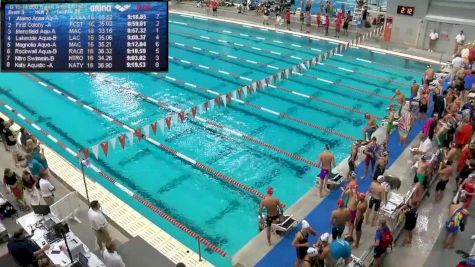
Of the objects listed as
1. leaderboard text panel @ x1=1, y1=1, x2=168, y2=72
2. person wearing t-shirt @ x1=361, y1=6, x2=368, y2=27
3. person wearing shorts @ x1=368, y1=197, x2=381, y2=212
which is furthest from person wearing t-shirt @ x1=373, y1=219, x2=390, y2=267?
person wearing t-shirt @ x1=361, y1=6, x2=368, y2=27

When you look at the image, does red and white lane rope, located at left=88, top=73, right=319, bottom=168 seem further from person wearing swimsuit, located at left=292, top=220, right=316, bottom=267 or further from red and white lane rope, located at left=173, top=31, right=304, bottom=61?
red and white lane rope, located at left=173, top=31, right=304, bottom=61

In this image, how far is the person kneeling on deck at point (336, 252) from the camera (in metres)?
6.38

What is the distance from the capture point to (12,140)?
1021 cm

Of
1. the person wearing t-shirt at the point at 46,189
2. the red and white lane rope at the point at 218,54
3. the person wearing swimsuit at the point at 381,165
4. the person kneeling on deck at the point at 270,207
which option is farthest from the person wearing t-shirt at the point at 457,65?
the person wearing t-shirt at the point at 46,189

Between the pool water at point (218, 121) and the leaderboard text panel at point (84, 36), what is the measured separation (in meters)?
4.29

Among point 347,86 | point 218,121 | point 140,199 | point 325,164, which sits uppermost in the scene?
point 347,86

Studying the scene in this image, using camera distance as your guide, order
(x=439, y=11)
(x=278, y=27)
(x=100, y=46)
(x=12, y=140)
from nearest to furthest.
A: (x=100, y=46)
(x=12, y=140)
(x=439, y=11)
(x=278, y=27)

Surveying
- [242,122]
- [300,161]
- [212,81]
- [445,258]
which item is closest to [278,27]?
[212,81]

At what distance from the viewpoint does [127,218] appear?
8.68 meters

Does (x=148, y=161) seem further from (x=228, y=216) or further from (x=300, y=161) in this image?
(x=300, y=161)

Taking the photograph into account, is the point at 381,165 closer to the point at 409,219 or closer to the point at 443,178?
the point at 443,178

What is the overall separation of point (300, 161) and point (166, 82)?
7184 mm

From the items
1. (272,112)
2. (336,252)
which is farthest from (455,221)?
(272,112)

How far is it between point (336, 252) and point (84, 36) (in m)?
4.81
